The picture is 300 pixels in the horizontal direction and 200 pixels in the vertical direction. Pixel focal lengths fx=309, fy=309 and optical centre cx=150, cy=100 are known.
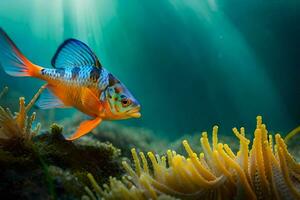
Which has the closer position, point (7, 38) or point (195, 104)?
point (7, 38)

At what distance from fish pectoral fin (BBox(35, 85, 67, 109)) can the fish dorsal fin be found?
0.84ft

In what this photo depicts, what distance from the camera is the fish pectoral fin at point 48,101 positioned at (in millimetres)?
2631

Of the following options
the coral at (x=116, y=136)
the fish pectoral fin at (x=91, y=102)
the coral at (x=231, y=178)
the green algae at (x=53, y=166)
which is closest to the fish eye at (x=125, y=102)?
the fish pectoral fin at (x=91, y=102)

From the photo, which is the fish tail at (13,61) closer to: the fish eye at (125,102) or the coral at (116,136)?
the fish eye at (125,102)

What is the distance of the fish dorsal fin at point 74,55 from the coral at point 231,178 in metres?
0.97

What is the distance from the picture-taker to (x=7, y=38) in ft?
7.67

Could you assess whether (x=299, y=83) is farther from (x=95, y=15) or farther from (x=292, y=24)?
(x=95, y=15)

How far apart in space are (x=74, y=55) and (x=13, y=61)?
1.58 feet

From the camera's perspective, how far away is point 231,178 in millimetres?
2137

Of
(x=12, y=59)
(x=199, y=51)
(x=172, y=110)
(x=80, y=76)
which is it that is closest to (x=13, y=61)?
(x=12, y=59)

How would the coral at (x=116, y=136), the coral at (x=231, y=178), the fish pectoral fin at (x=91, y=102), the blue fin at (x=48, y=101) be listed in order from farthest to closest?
1. the coral at (x=116, y=136)
2. the blue fin at (x=48, y=101)
3. the fish pectoral fin at (x=91, y=102)
4. the coral at (x=231, y=178)

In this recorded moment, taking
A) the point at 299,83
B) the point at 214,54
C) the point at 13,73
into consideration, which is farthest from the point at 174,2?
the point at 13,73

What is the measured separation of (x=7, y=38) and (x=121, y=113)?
1031mm

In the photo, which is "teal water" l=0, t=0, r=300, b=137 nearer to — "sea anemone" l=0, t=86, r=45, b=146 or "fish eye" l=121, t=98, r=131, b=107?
"fish eye" l=121, t=98, r=131, b=107
